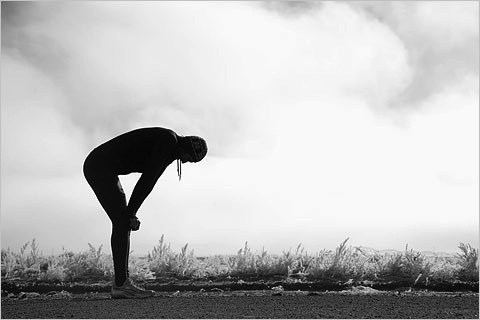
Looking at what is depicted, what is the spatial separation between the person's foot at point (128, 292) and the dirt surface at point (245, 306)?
0.21 ft

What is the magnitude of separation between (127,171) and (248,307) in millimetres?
1536

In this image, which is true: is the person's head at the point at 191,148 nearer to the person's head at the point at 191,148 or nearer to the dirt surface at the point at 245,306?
the person's head at the point at 191,148

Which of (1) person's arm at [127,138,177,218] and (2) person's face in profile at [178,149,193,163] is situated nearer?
(1) person's arm at [127,138,177,218]

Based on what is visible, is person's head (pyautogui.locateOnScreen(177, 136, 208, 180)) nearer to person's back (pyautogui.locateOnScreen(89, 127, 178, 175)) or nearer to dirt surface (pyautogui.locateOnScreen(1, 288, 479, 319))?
person's back (pyautogui.locateOnScreen(89, 127, 178, 175))

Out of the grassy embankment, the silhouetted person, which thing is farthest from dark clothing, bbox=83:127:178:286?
the grassy embankment

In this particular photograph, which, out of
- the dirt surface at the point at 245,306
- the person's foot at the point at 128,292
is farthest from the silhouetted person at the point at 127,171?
the dirt surface at the point at 245,306

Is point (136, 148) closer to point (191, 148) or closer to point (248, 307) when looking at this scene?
point (191, 148)

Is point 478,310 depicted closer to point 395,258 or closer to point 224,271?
point 395,258

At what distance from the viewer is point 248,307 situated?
5.04 metres

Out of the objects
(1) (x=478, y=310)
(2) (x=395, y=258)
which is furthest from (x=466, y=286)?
(1) (x=478, y=310)

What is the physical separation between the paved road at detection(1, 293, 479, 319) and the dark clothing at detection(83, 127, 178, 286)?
0.45 meters

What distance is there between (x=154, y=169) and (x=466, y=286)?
11.4 ft

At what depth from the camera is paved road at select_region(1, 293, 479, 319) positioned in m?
4.73

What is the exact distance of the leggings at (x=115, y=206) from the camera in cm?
514
